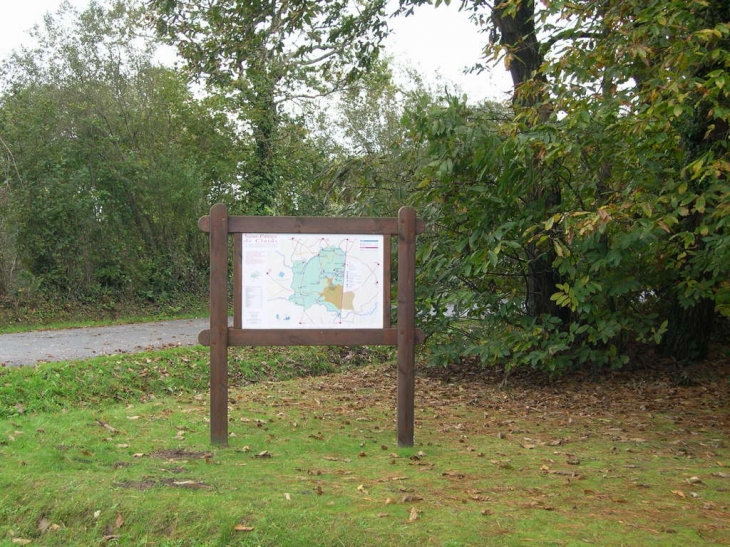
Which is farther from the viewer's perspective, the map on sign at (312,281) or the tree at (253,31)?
the tree at (253,31)

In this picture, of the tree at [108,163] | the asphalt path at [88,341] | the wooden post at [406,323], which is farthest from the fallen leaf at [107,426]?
the tree at [108,163]

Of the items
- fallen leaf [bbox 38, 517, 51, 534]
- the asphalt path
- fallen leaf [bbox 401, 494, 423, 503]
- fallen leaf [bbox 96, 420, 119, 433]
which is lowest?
fallen leaf [bbox 38, 517, 51, 534]

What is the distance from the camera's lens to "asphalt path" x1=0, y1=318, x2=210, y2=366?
12422 mm

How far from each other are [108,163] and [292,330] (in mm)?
17004

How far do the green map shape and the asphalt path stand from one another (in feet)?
20.1

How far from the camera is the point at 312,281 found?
716cm

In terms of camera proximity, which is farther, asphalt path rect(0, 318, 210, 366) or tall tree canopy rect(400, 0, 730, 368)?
asphalt path rect(0, 318, 210, 366)

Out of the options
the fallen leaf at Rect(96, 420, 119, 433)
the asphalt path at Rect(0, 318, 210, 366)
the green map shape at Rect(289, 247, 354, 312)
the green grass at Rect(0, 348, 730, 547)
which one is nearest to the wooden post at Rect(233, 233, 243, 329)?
the green map shape at Rect(289, 247, 354, 312)

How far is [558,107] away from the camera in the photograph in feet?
27.4

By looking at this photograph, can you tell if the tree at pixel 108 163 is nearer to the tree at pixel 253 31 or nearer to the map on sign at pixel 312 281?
the tree at pixel 253 31

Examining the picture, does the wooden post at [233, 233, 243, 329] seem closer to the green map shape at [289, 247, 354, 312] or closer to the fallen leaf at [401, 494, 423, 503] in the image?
the green map shape at [289, 247, 354, 312]

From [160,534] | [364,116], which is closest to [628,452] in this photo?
[160,534]

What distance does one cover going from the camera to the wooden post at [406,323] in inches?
283

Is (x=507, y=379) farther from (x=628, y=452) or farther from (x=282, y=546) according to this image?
(x=282, y=546)
